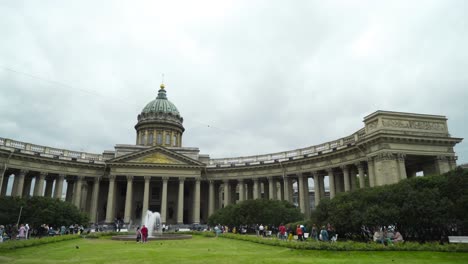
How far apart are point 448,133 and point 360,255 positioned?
31.2 m

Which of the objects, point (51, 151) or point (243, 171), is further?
point (243, 171)

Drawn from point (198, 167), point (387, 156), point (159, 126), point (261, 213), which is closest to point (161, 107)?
point (159, 126)

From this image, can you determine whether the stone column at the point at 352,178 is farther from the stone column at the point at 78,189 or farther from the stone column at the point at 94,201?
the stone column at the point at 78,189

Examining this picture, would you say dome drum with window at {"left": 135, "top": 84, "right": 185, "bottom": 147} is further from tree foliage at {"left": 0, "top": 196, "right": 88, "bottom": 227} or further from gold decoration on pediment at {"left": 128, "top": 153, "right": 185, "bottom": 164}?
tree foliage at {"left": 0, "top": 196, "right": 88, "bottom": 227}

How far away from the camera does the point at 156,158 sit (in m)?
61.3

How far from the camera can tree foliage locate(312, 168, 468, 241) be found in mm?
23438

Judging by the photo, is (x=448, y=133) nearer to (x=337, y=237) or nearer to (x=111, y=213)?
(x=337, y=237)

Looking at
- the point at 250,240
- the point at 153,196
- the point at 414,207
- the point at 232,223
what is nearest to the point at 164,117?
the point at 153,196

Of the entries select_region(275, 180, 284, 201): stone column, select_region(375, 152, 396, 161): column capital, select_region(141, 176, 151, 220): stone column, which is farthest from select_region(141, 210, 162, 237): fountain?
A: select_region(375, 152, 396, 161): column capital

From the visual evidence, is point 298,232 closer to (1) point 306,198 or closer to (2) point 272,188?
(1) point 306,198

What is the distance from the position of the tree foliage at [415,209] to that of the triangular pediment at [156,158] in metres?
37.8

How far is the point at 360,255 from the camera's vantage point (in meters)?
18.1

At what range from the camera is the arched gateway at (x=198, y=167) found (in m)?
40.6

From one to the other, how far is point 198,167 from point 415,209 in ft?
142
